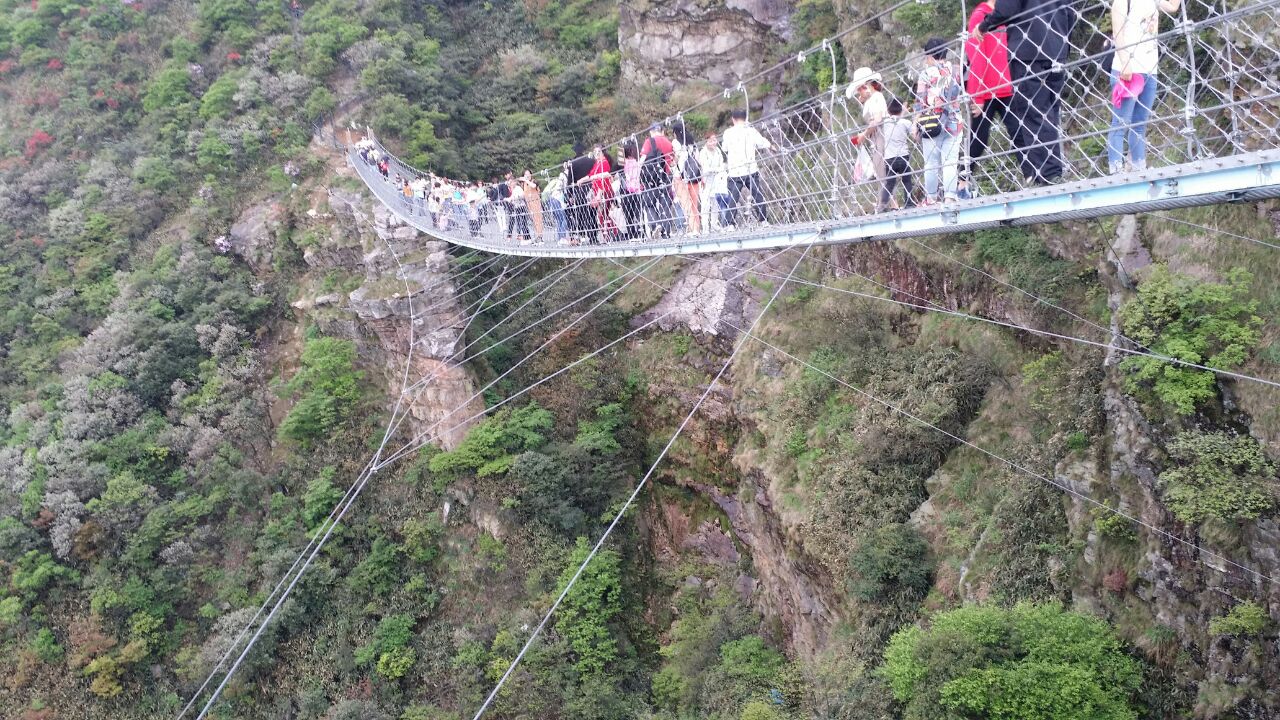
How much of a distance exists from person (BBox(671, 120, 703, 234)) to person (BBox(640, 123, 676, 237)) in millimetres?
102

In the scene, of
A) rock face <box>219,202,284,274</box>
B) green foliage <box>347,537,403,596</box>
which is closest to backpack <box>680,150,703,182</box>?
green foliage <box>347,537,403,596</box>

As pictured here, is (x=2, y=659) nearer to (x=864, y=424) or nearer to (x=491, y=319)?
(x=491, y=319)

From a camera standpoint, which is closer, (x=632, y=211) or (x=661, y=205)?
(x=661, y=205)

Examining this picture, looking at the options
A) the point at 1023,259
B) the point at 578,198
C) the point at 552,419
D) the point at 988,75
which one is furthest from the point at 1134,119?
the point at 552,419

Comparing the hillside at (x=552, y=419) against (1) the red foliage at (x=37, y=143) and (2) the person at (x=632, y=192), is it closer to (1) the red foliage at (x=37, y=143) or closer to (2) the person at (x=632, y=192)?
(1) the red foliage at (x=37, y=143)

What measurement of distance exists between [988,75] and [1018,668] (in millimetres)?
3089

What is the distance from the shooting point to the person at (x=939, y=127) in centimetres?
383

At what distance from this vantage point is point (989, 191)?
243 inches

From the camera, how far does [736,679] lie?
774cm

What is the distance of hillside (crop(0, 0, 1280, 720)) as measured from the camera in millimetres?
4730

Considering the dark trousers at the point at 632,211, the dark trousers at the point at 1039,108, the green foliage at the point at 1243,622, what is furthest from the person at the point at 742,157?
the green foliage at the point at 1243,622

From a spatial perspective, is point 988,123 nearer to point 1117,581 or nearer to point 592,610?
point 1117,581

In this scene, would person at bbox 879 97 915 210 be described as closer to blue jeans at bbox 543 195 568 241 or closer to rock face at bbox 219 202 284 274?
blue jeans at bbox 543 195 568 241

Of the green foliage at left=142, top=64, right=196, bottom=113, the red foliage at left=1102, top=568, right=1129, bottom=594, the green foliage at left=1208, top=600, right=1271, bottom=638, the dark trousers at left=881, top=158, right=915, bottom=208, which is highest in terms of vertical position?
the green foliage at left=142, top=64, right=196, bottom=113
